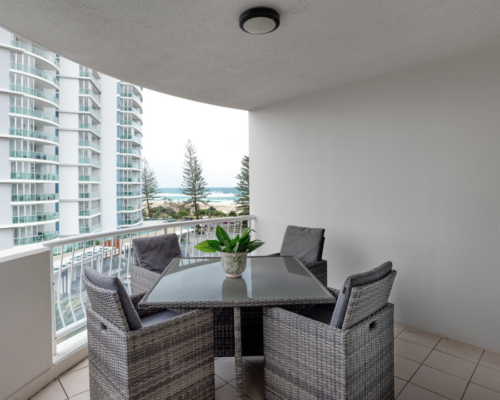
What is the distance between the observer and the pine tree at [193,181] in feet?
81.0

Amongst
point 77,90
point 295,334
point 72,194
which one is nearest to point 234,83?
point 295,334

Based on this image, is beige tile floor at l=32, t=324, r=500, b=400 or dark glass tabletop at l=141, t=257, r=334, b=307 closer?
dark glass tabletop at l=141, t=257, r=334, b=307

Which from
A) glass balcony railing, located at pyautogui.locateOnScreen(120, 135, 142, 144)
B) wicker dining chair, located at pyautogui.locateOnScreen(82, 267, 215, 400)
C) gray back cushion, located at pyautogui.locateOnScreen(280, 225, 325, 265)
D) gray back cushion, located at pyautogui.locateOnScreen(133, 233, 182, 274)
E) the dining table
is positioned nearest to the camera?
wicker dining chair, located at pyautogui.locateOnScreen(82, 267, 215, 400)

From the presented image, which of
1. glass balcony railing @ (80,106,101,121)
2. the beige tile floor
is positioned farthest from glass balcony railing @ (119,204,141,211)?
the beige tile floor

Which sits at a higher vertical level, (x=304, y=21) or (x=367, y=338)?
(x=304, y=21)

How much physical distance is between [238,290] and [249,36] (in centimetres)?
201

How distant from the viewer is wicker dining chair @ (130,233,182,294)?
265cm

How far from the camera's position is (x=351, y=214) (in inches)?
144

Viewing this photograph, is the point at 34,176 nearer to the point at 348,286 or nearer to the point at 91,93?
the point at 91,93

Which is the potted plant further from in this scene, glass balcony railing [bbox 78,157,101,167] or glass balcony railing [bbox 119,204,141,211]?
glass balcony railing [bbox 78,157,101,167]

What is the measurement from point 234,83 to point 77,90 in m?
32.6

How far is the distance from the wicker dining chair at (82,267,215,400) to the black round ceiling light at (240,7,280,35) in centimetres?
192

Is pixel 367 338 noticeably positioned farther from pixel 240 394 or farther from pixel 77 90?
pixel 77 90

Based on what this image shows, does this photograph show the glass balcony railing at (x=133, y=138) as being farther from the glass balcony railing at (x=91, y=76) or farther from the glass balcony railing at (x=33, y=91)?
the glass balcony railing at (x=33, y=91)
